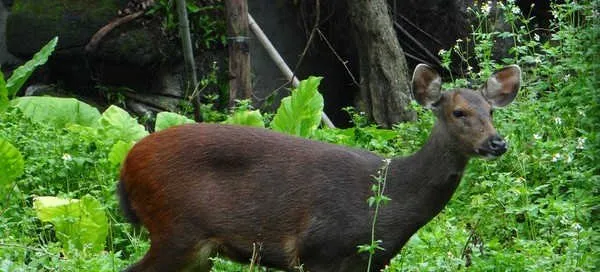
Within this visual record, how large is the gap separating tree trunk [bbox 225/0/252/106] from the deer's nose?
177 inches

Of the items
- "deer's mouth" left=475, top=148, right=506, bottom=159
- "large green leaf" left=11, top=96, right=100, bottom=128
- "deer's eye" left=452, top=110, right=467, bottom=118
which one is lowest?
"large green leaf" left=11, top=96, right=100, bottom=128

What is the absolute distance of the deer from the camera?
6027 millimetres

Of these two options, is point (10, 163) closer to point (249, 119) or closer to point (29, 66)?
point (249, 119)

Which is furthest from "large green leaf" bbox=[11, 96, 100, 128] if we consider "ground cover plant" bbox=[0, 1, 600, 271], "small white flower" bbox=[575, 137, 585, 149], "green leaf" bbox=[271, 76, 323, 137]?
"small white flower" bbox=[575, 137, 585, 149]

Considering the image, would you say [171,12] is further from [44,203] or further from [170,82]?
[44,203]

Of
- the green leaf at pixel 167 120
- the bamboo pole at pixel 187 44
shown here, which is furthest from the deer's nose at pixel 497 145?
the bamboo pole at pixel 187 44

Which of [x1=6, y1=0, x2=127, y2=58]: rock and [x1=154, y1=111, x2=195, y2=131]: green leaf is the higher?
[x1=6, y1=0, x2=127, y2=58]: rock

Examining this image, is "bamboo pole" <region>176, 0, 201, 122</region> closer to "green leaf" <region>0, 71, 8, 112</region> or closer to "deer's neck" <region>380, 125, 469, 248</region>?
"green leaf" <region>0, 71, 8, 112</region>

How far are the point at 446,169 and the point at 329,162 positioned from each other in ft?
1.95

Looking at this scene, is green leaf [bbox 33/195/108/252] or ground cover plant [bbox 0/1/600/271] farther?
green leaf [bbox 33/195/108/252]

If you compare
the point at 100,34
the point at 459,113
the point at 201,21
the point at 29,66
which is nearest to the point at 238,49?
the point at 201,21

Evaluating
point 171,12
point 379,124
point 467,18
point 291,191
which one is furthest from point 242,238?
point 467,18

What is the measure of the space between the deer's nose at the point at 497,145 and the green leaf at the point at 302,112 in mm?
2980

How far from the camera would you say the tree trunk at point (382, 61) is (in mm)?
10719
